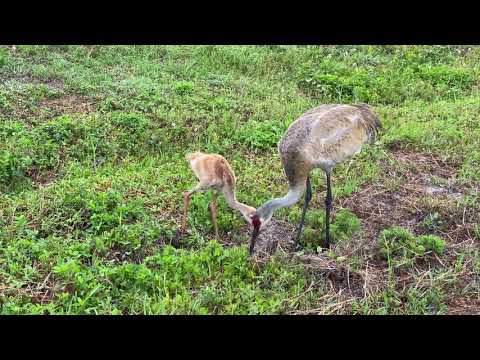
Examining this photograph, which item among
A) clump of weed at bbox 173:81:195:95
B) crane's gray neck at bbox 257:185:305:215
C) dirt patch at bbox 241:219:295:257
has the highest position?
clump of weed at bbox 173:81:195:95

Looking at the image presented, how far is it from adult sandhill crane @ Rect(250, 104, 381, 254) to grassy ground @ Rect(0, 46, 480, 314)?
1.26ft

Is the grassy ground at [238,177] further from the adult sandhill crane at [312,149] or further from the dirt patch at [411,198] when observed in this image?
the adult sandhill crane at [312,149]

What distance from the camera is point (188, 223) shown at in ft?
19.9

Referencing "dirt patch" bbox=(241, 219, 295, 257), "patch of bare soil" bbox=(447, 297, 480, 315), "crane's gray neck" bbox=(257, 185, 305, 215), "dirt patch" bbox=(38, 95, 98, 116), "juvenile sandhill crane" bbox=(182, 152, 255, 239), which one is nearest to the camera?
"patch of bare soil" bbox=(447, 297, 480, 315)

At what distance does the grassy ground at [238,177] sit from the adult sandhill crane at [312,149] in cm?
39

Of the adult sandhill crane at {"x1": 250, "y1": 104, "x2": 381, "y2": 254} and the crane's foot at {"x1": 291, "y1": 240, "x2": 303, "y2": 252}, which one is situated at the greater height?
the adult sandhill crane at {"x1": 250, "y1": 104, "x2": 381, "y2": 254}

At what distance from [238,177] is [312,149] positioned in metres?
1.38

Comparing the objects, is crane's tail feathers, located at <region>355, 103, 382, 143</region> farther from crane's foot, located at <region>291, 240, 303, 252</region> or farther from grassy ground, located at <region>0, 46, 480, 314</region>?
crane's foot, located at <region>291, 240, 303, 252</region>

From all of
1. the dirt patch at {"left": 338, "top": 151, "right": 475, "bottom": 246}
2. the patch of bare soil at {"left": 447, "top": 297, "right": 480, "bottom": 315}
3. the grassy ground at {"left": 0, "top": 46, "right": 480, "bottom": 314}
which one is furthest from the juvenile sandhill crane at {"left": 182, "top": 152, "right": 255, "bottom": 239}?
the patch of bare soil at {"left": 447, "top": 297, "right": 480, "bottom": 315}

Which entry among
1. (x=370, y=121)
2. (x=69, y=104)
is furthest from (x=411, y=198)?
(x=69, y=104)

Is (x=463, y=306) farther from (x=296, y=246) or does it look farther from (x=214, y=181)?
(x=214, y=181)

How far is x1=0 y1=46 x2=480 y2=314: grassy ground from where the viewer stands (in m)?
5.04

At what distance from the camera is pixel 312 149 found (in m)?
5.82

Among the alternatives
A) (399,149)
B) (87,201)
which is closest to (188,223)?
(87,201)
